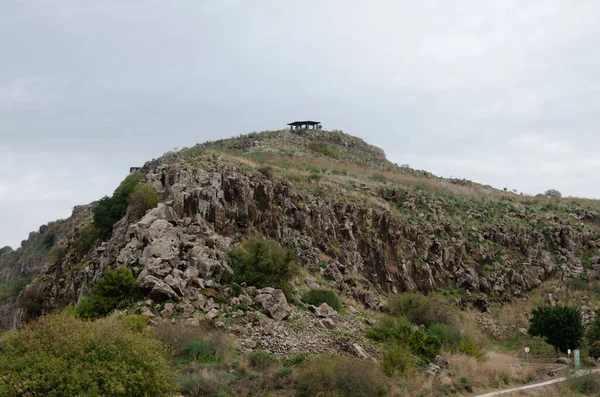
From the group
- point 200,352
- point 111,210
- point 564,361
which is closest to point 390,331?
point 200,352

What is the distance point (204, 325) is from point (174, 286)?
2.30 meters

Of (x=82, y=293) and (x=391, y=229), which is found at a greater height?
(x=391, y=229)

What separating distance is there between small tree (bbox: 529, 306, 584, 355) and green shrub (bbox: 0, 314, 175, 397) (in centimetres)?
2265

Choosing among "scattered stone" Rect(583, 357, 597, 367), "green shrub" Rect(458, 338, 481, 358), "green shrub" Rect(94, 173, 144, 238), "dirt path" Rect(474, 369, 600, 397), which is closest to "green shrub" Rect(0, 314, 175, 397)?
"dirt path" Rect(474, 369, 600, 397)

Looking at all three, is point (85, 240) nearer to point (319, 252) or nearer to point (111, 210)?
point (111, 210)

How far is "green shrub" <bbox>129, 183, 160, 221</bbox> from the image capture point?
2523cm

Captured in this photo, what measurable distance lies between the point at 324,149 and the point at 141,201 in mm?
34791

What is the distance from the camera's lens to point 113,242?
2384cm

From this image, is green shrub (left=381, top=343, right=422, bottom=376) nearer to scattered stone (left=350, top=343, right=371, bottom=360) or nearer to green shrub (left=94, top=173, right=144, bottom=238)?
scattered stone (left=350, top=343, right=371, bottom=360)

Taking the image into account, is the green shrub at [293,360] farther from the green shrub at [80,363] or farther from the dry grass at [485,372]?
the dry grass at [485,372]

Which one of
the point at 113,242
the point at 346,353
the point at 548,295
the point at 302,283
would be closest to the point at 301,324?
the point at 346,353

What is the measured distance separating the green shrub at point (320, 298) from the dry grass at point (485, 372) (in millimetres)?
5322

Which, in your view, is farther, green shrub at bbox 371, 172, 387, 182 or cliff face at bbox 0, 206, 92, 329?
cliff face at bbox 0, 206, 92, 329

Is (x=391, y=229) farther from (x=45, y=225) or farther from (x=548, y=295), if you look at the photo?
(x=45, y=225)
